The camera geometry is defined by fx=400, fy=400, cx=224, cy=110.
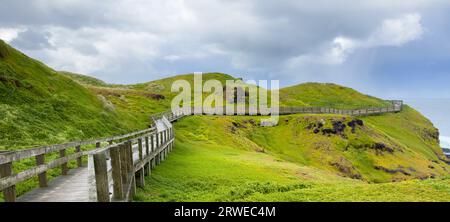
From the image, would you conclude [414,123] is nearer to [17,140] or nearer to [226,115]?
[226,115]

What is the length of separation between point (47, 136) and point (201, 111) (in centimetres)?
6600

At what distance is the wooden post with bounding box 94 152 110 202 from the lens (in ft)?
27.1

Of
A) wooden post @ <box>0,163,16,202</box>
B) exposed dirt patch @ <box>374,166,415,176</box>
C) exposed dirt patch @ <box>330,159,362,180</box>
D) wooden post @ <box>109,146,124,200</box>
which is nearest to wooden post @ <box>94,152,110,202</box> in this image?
wooden post @ <box>109,146,124,200</box>

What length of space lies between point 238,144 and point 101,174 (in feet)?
193

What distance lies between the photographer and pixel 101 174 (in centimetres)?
830

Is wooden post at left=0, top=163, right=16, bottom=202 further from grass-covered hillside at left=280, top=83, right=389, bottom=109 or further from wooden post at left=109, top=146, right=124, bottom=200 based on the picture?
grass-covered hillside at left=280, top=83, right=389, bottom=109

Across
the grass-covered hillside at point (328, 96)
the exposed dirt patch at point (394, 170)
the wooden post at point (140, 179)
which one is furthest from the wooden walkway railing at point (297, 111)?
the wooden post at point (140, 179)

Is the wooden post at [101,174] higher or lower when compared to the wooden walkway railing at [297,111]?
lower

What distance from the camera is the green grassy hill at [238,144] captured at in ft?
54.0

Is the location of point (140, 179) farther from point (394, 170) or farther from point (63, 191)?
point (394, 170)

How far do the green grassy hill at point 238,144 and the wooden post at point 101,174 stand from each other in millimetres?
7215

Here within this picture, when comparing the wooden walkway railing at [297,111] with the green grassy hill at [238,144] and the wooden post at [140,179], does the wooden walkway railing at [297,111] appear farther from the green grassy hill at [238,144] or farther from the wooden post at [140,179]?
the wooden post at [140,179]

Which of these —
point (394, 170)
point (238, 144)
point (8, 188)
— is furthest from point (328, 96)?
point (8, 188)
